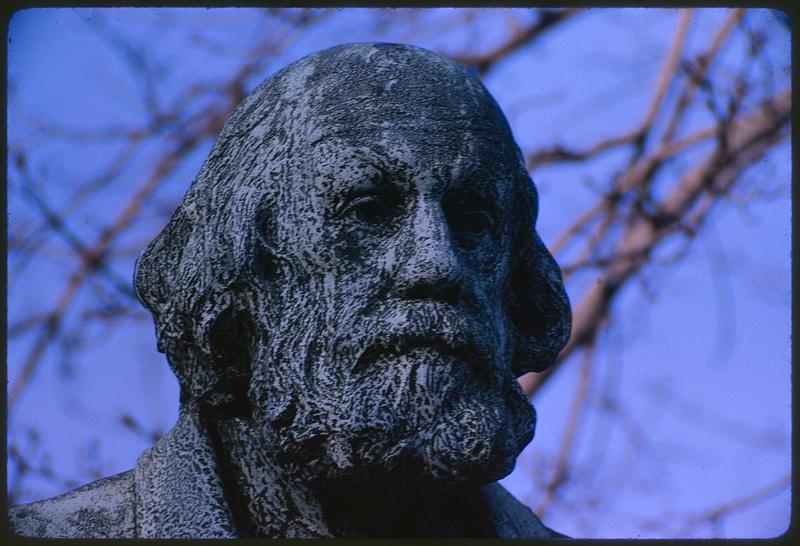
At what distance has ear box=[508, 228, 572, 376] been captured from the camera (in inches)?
119

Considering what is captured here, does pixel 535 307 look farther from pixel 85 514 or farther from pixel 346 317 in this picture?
pixel 85 514

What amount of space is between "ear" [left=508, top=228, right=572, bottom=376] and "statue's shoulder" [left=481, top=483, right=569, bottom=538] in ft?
0.74

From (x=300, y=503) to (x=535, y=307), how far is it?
544 mm

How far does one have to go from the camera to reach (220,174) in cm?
295

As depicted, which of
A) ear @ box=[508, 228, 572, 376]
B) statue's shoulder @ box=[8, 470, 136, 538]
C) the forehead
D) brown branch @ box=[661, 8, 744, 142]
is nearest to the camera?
the forehead

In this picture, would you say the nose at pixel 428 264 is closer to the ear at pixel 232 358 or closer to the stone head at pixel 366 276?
the stone head at pixel 366 276

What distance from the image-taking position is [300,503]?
111 inches

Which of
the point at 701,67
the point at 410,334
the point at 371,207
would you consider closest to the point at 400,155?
the point at 371,207

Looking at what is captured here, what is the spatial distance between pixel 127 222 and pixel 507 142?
11.0 feet

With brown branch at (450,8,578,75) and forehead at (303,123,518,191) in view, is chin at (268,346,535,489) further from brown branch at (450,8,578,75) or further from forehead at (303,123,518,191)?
brown branch at (450,8,578,75)

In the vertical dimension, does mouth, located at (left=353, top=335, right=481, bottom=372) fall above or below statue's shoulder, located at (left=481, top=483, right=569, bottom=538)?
above

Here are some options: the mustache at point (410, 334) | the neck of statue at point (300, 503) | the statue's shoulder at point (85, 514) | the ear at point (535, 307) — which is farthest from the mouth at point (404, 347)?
the statue's shoulder at point (85, 514)

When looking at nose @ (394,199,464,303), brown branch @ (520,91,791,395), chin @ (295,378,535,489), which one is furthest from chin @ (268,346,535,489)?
brown branch @ (520,91,791,395)

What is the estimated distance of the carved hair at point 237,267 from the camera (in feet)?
9.26
